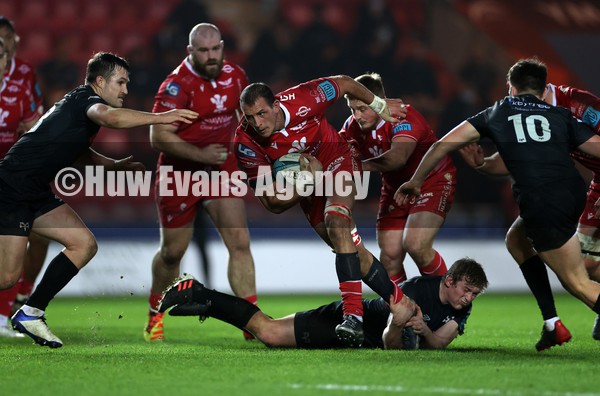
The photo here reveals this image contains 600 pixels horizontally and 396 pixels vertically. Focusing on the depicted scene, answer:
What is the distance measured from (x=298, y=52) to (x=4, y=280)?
29.0 ft

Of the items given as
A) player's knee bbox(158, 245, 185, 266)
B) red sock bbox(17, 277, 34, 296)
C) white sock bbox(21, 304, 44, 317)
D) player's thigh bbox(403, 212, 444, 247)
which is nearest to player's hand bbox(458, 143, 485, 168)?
player's thigh bbox(403, 212, 444, 247)

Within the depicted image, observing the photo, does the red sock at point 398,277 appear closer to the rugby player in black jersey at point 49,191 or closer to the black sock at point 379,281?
the black sock at point 379,281

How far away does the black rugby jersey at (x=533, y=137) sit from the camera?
6102 mm

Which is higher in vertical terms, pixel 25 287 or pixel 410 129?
pixel 410 129

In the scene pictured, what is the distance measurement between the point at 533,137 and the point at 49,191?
342 centimetres

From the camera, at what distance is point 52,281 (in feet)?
21.6

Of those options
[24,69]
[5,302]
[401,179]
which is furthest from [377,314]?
[24,69]

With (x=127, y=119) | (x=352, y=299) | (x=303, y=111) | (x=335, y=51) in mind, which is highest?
(x=335, y=51)

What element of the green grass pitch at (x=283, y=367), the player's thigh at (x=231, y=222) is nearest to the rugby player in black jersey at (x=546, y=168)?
the green grass pitch at (x=283, y=367)

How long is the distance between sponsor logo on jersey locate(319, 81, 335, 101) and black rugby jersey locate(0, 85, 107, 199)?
5.14 ft

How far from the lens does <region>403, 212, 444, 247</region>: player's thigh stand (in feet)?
24.9

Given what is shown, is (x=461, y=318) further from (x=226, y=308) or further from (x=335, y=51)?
(x=335, y=51)

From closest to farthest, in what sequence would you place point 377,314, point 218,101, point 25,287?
point 377,314
point 218,101
point 25,287

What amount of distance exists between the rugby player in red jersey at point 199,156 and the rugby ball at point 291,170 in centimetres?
129
